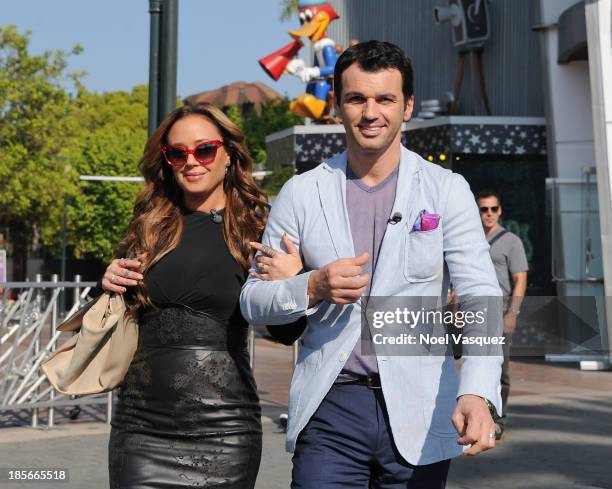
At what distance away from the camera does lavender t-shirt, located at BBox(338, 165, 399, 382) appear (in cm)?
332

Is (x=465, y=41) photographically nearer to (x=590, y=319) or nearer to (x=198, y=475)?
(x=590, y=319)

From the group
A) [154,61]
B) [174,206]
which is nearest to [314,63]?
[154,61]

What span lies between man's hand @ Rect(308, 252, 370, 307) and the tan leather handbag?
1.21 meters

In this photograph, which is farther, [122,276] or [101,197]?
[101,197]

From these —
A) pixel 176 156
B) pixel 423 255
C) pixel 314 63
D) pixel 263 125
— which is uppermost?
pixel 263 125

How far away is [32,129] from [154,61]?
116 feet

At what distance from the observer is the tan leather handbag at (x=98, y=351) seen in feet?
13.5

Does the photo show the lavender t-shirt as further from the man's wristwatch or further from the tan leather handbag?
the tan leather handbag

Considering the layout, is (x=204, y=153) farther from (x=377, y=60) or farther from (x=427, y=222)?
(x=427, y=222)

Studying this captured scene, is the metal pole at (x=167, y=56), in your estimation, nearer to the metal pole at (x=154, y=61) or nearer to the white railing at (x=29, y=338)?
the metal pole at (x=154, y=61)

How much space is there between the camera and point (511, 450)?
30.2 feet

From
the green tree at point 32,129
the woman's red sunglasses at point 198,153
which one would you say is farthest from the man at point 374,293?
the green tree at point 32,129

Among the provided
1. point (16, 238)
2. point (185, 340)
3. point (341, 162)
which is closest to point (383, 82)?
point (341, 162)

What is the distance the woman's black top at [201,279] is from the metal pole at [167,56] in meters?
3.51
